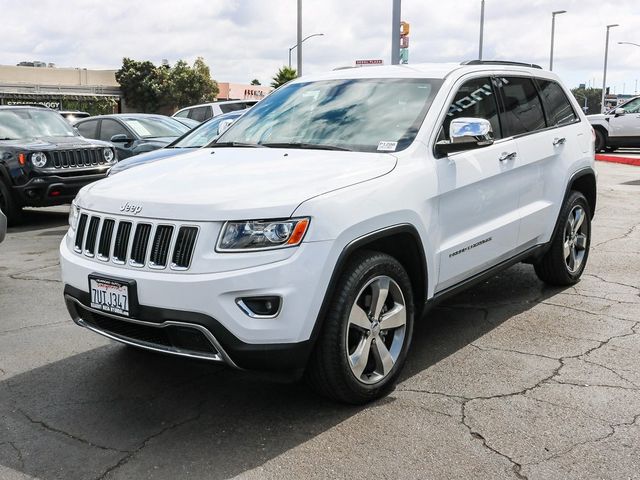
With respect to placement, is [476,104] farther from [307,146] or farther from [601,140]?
[601,140]

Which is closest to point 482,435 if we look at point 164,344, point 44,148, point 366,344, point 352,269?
point 366,344

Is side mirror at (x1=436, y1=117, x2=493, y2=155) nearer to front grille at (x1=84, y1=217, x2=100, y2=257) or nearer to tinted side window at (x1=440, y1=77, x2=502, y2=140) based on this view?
tinted side window at (x1=440, y1=77, x2=502, y2=140)

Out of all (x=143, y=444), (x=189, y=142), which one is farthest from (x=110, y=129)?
(x=143, y=444)

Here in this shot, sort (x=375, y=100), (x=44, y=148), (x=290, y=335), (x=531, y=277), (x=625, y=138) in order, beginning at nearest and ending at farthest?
(x=290, y=335), (x=375, y=100), (x=531, y=277), (x=44, y=148), (x=625, y=138)

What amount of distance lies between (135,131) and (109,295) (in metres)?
9.51

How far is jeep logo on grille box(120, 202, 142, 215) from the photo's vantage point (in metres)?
3.62

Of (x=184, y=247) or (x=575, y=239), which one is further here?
(x=575, y=239)

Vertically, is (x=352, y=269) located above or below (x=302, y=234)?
below

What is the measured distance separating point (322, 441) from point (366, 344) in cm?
58

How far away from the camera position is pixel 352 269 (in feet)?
12.0

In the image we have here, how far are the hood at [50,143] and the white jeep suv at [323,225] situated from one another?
627cm

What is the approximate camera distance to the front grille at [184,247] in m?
3.41

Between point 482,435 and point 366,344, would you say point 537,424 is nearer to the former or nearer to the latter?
point 482,435

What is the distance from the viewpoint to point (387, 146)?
4223 millimetres
